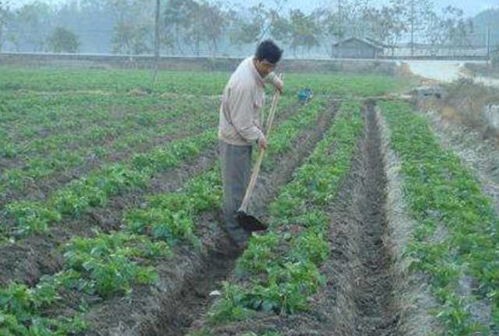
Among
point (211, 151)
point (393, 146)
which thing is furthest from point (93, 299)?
point (393, 146)

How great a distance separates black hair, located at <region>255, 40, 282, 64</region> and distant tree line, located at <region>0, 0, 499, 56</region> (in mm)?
58448

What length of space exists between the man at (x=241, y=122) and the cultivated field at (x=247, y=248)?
591 millimetres

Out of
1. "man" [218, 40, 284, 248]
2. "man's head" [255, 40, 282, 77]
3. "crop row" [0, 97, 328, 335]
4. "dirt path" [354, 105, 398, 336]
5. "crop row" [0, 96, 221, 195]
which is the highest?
"man's head" [255, 40, 282, 77]

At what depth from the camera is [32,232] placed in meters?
9.41

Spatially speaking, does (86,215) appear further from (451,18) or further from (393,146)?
(451,18)

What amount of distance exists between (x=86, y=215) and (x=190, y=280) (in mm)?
2266

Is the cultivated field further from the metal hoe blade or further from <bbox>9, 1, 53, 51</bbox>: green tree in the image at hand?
<bbox>9, 1, 53, 51</bbox>: green tree

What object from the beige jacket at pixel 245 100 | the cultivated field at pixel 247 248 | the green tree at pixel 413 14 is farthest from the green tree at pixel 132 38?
the beige jacket at pixel 245 100

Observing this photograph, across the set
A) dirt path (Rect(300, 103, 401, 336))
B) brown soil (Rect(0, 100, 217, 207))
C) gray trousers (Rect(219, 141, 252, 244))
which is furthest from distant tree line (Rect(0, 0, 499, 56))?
gray trousers (Rect(219, 141, 252, 244))

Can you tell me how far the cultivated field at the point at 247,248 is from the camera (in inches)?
283

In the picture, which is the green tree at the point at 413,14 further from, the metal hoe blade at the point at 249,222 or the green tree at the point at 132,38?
the metal hoe blade at the point at 249,222

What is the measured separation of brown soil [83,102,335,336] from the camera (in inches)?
282

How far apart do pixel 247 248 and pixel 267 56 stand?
2.30m

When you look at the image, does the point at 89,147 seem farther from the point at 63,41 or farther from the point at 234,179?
the point at 63,41
